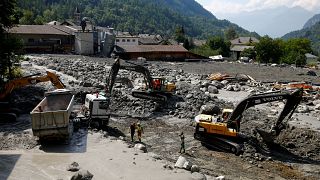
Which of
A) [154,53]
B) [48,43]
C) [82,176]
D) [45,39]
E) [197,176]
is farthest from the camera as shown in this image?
[154,53]

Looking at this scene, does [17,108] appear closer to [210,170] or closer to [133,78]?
[210,170]

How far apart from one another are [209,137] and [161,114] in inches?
340

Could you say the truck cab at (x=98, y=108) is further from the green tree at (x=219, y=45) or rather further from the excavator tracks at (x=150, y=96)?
the green tree at (x=219, y=45)

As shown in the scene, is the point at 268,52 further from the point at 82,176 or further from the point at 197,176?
the point at 82,176

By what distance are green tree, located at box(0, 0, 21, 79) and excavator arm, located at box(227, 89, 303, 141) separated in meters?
17.3

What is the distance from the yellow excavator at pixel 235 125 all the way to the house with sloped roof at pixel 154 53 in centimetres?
5609

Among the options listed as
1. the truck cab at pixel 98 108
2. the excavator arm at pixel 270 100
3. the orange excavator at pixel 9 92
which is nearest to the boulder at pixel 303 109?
the excavator arm at pixel 270 100

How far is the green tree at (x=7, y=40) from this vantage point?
98.7 feet

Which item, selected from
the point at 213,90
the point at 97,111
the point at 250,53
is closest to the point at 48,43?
the point at 213,90

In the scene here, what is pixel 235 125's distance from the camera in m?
22.5

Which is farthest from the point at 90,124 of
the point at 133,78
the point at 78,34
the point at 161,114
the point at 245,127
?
the point at 78,34

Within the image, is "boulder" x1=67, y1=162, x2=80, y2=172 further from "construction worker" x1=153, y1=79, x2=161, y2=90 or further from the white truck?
"construction worker" x1=153, y1=79, x2=161, y2=90

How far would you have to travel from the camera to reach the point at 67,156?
18766 mm

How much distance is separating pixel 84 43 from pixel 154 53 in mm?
13611
